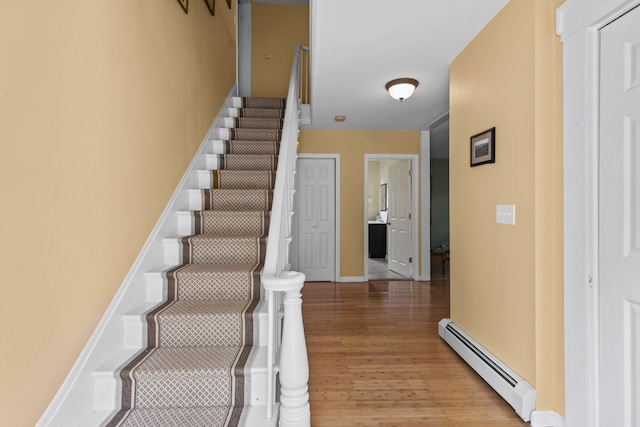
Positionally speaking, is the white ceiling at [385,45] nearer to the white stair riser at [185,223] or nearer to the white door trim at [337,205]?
the white door trim at [337,205]

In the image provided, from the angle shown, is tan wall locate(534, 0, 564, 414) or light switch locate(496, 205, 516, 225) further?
light switch locate(496, 205, 516, 225)

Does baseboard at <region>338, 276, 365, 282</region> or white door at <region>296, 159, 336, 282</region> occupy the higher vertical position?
white door at <region>296, 159, 336, 282</region>

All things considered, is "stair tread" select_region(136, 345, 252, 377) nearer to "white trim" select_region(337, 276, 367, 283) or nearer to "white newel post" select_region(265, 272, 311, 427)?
"white newel post" select_region(265, 272, 311, 427)

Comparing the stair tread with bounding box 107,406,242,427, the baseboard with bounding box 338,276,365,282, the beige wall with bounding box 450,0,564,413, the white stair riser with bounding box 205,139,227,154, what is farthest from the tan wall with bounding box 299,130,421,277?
the stair tread with bounding box 107,406,242,427

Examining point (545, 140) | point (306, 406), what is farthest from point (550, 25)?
point (306, 406)

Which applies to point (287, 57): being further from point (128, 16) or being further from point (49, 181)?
point (49, 181)

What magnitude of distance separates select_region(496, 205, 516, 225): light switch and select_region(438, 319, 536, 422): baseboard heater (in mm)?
852

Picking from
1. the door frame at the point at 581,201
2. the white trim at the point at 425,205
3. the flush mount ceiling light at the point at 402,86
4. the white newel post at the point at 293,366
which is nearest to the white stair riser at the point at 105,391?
the white newel post at the point at 293,366

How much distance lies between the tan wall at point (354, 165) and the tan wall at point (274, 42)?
4.26 ft

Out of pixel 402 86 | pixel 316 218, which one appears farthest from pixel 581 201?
pixel 316 218

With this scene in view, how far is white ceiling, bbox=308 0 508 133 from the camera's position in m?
2.00

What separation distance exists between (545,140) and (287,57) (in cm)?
472

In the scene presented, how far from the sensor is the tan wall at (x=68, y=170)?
3.82 ft

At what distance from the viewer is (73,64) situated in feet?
4.80
